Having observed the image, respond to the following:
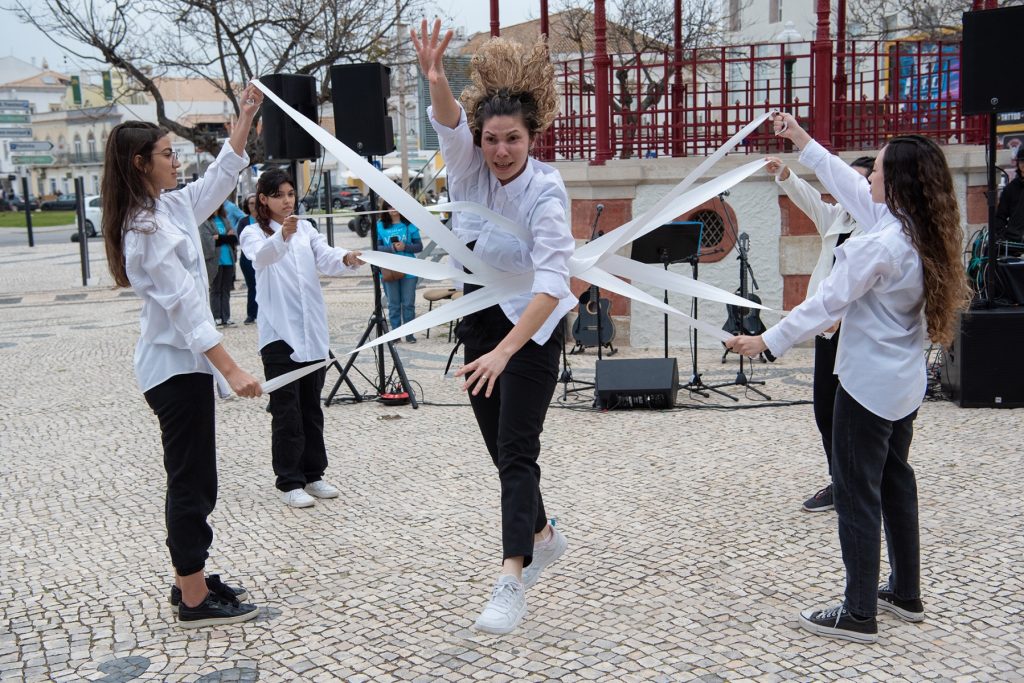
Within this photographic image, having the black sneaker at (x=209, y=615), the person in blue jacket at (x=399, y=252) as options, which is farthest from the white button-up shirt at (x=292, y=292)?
the person in blue jacket at (x=399, y=252)

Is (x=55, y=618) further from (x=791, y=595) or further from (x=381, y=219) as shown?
(x=381, y=219)

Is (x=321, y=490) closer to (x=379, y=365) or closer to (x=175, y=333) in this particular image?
(x=175, y=333)

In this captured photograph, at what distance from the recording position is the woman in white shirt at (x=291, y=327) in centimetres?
537

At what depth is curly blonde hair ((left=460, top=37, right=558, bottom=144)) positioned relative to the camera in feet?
11.1

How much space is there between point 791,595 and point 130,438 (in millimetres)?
4956

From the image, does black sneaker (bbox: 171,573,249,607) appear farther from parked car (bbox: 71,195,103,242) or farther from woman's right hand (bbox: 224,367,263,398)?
parked car (bbox: 71,195,103,242)

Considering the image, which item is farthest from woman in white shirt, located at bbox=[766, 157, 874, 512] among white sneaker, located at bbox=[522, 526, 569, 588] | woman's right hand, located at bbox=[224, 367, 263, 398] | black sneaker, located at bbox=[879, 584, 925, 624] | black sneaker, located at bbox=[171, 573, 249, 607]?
black sneaker, located at bbox=[171, 573, 249, 607]

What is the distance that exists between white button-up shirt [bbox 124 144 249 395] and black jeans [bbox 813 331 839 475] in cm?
261

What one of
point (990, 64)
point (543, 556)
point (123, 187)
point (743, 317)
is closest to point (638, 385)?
point (743, 317)

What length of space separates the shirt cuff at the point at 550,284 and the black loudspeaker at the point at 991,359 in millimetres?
4868

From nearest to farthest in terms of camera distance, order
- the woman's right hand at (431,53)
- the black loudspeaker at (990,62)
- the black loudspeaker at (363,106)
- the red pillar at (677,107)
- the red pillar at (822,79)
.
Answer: the woman's right hand at (431,53)
the black loudspeaker at (990,62)
the black loudspeaker at (363,106)
the red pillar at (822,79)
the red pillar at (677,107)

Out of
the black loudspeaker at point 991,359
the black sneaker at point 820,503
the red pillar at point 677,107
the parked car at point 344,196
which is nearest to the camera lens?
the black sneaker at point 820,503

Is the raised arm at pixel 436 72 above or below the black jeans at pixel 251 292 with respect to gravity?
above

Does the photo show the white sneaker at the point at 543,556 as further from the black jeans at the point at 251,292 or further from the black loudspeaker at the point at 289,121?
the black jeans at the point at 251,292
